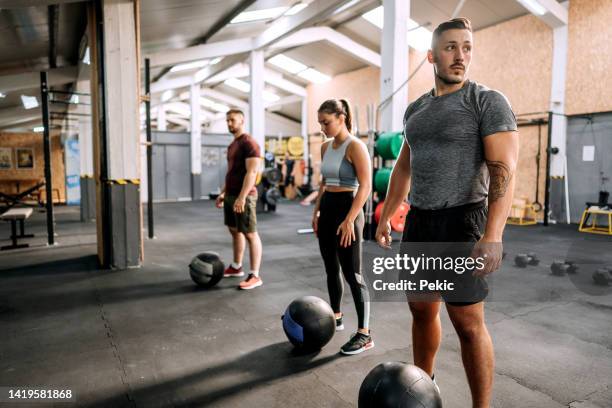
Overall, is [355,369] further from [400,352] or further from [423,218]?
[423,218]

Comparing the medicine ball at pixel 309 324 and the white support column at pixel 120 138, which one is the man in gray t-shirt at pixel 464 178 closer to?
the medicine ball at pixel 309 324

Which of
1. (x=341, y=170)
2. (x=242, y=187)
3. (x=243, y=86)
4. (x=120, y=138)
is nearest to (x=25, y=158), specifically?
(x=243, y=86)

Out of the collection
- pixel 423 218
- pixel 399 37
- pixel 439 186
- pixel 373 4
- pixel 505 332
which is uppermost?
pixel 373 4

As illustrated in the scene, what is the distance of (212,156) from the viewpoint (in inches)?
513

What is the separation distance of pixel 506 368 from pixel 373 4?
311 inches

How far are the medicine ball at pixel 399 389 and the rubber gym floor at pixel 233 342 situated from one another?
1.19 feet

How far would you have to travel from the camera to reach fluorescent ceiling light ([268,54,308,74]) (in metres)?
11.7

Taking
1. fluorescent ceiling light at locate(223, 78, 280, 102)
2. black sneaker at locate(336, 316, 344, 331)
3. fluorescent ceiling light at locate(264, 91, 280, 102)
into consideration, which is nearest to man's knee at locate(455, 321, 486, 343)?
black sneaker at locate(336, 316, 344, 331)

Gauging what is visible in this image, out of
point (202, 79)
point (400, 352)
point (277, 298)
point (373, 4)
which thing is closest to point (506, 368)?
point (400, 352)

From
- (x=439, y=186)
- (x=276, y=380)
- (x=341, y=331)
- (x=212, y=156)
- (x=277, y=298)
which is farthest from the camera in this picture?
(x=212, y=156)

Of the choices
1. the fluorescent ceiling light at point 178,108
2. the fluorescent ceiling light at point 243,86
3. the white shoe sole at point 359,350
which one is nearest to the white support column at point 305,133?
the fluorescent ceiling light at point 243,86

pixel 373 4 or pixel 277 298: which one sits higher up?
pixel 373 4

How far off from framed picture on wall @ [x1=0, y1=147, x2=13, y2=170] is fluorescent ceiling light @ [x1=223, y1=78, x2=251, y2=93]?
6.47 m

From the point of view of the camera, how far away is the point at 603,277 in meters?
3.32
